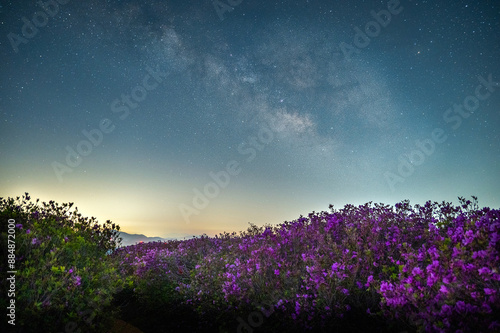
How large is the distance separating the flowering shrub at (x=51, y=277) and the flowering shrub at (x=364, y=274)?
2.17m

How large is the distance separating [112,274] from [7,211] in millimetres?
2268

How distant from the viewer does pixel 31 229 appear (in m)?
4.39

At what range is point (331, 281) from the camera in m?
4.08

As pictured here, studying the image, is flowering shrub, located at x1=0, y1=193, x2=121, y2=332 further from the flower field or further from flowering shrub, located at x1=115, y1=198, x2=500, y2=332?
flowering shrub, located at x1=115, y1=198, x2=500, y2=332

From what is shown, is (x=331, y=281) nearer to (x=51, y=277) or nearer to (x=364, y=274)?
(x=364, y=274)

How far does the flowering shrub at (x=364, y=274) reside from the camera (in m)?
2.77

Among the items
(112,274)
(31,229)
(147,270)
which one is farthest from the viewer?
(147,270)

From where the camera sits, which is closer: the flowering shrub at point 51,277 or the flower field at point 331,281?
the flower field at point 331,281

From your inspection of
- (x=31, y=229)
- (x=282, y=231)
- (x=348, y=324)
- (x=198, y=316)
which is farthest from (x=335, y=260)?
(x=31, y=229)

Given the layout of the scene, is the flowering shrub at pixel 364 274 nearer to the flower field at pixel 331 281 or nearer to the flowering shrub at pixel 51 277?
the flower field at pixel 331 281

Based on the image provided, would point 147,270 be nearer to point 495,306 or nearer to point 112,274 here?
point 112,274

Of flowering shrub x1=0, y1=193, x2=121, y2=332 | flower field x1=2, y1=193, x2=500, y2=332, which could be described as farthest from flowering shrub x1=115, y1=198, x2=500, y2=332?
flowering shrub x1=0, y1=193, x2=121, y2=332

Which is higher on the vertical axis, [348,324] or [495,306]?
[495,306]

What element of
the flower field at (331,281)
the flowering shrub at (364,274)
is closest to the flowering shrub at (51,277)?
the flower field at (331,281)
